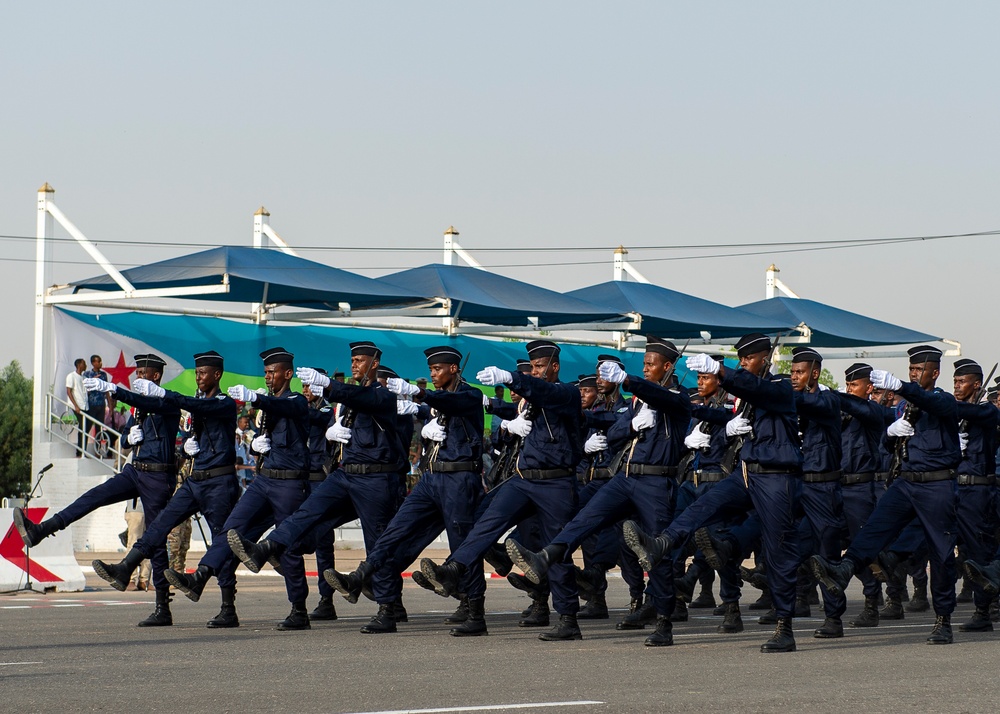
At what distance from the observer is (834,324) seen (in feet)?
107

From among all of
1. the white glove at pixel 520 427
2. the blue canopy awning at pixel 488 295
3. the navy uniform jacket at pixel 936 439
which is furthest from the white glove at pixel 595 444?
the blue canopy awning at pixel 488 295

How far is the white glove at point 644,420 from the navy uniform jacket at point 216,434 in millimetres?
3481

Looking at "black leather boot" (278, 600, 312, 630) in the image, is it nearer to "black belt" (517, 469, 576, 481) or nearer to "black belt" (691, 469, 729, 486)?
"black belt" (517, 469, 576, 481)

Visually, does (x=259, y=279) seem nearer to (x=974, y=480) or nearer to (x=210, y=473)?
(x=210, y=473)

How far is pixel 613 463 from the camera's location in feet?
37.9

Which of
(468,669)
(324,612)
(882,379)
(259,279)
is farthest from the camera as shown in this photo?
(259,279)

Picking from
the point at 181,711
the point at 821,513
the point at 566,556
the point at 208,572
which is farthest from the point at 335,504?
the point at 181,711

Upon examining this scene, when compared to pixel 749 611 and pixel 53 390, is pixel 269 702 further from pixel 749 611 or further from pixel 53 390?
pixel 53 390

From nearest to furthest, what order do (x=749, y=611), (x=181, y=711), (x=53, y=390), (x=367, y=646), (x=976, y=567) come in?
(x=181, y=711), (x=367, y=646), (x=976, y=567), (x=749, y=611), (x=53, y=390)

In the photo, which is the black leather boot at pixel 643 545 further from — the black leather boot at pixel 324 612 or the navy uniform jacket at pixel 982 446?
the black leather boot at pixel 324 612

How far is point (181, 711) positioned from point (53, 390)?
1789 cm

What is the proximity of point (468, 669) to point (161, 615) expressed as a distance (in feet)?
14.0

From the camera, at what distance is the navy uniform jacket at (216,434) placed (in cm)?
1227

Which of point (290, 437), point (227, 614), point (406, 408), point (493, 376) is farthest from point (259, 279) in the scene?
point (493, 376)
